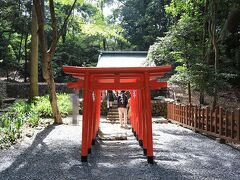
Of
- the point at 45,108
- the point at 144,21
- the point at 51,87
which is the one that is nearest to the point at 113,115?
the point at 45,108

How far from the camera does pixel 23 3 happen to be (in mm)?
27703

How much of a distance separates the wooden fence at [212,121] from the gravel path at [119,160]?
1.15ft

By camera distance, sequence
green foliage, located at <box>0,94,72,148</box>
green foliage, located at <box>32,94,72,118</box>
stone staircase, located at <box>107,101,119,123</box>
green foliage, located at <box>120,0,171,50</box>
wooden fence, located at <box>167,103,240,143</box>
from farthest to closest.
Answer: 1. green foliage, located at <box>120,0,171,50</box>
2. stone staircase, located at <box>107,101,119,123</box>
3. green foliage, located at <box>32,94,72,118</box>
4. green foliage, located at <box>0,94,72,148</box>
5. wooden fence, located at <box>167,103,240,143</box>

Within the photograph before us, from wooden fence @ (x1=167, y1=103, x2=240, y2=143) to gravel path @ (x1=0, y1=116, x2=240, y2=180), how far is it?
0.35 m

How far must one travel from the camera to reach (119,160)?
783cm

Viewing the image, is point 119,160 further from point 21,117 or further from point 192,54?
point 192,54

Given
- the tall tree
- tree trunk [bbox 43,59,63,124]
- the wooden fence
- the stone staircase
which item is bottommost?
the stone staircase

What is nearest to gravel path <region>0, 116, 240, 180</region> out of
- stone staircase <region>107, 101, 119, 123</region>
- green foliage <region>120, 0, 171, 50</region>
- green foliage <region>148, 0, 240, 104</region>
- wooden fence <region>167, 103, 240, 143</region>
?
wooden fence <region>167, 103, 240, 143</region>

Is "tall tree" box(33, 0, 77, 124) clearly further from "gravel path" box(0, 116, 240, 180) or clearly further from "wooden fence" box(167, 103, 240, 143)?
"wooden fence" box(167, 103, 240, 143)

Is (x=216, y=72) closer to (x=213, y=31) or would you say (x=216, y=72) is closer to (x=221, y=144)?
(x=213, y=31)

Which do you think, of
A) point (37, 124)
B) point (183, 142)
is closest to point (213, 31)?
point (183, 142)

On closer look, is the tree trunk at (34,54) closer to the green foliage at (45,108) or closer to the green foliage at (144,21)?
the green foliage at (45,108)

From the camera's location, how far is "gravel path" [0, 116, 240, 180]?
6387mm

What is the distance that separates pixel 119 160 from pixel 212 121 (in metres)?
4.50
